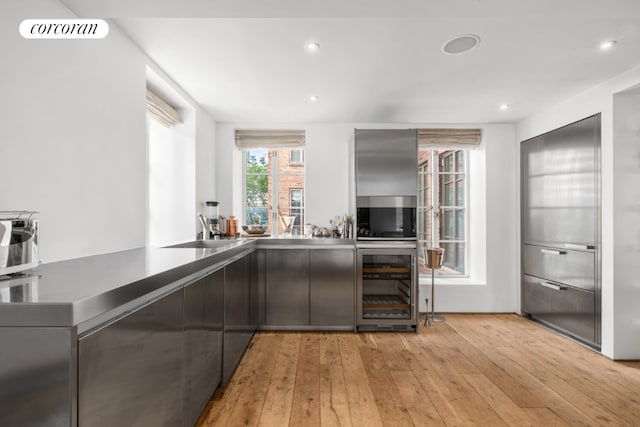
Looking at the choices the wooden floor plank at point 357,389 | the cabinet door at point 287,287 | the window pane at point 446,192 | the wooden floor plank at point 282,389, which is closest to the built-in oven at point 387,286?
the wooden floor plank at point 357,389

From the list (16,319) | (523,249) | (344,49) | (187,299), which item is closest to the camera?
(16,319)

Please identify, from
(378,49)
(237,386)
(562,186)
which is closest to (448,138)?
(562,186)

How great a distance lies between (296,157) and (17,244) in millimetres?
3500

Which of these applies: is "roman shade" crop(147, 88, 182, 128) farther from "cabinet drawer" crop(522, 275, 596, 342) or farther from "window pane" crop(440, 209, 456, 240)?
"cabinet drawer" crop(522, 275, 596, 342)

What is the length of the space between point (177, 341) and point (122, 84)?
1706 millimetres

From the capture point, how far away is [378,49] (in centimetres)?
235

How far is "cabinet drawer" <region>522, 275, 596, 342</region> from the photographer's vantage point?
A: 306 centimetres

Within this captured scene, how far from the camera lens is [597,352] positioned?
2.95 meters

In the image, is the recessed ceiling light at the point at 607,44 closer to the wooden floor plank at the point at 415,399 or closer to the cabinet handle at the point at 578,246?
the cabinet handle at the point at 578,246

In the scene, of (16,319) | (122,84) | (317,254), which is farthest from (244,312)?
(16,319)

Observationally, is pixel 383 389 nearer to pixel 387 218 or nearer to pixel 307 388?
pixel 307 388

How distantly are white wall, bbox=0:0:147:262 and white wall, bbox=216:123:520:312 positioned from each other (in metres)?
1.92

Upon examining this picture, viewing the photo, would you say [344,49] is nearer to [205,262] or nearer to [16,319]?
[205,262]

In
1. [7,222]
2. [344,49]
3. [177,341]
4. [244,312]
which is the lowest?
[244,312]
